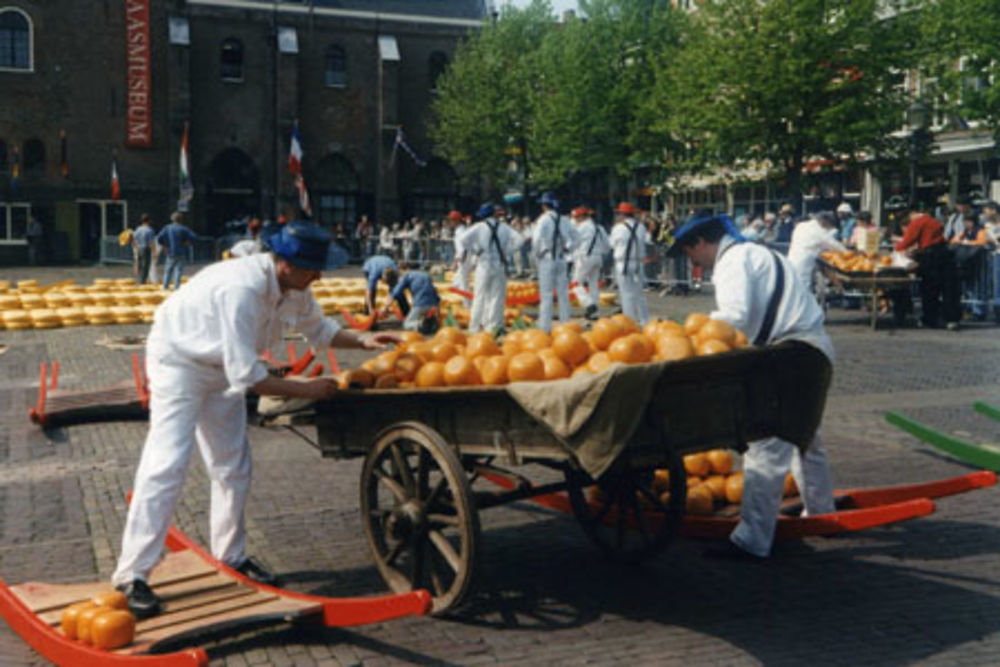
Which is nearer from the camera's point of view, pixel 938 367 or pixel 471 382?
pixel 471 382

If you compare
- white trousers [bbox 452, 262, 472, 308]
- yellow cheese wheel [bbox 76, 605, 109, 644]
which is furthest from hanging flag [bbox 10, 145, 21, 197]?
yellow cheese wheel [bbox 76, 605, 109, 644]

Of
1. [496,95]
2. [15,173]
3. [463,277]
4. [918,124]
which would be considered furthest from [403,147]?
[463,277]

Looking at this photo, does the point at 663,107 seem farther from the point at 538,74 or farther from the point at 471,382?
the point at 471,382

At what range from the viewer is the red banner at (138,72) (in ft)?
142

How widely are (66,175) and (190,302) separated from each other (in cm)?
4080

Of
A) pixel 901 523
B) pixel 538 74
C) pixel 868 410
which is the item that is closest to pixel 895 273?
pixel 868 410

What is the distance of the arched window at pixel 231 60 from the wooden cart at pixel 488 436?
43.0 metres

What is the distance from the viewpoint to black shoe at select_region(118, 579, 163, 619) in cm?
473

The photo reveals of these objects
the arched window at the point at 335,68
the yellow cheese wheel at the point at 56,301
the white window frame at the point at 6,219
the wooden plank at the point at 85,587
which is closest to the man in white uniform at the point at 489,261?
the yellow cheese wheel at the point at 56,301

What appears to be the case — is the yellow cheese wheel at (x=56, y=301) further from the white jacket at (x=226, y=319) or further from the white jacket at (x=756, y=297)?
the white jacket at (x=756, y=297)

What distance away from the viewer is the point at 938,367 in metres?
13.3

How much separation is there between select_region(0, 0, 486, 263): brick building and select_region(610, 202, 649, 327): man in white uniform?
91.7 ft

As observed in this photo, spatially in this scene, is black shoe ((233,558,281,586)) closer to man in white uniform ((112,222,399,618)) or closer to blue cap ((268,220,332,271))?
man in white uniform ((112,222,399,618))

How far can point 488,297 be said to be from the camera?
56.0 feet
